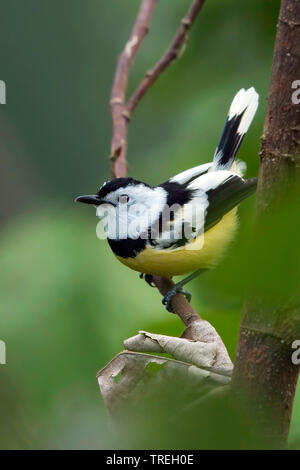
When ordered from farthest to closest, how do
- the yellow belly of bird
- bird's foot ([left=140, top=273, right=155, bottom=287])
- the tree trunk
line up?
1. bird's foot ([left=140, top=273, right=155, bottom=287])
2. the yellow belly of bird
3. the tree trunk

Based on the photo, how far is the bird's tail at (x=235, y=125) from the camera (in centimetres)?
194

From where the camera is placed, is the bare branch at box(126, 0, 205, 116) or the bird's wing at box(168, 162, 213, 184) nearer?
the bare branch at box(126, 0, 205, 116)

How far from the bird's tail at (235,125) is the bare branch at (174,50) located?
236 mm

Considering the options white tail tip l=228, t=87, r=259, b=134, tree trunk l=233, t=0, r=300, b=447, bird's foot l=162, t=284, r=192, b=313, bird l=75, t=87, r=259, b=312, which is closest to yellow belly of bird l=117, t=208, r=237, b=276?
bird l=75, t=87, r=259, b=312

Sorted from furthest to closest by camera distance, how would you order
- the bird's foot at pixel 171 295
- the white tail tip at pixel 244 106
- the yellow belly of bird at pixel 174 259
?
the yellow belly of bird at pixel 174 259, the white tail tip at pixel 244 106, the bird's foot at pixel 171 295

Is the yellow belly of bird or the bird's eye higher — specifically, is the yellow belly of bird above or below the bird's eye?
below

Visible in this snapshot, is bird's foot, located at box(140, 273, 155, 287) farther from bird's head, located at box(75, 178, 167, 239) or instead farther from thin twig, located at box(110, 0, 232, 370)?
bird's head, located at box(75, 178, 167, 239)

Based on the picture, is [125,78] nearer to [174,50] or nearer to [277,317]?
[174,50]

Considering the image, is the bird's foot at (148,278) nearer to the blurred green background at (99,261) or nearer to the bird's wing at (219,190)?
the blurred green background at (99,261)

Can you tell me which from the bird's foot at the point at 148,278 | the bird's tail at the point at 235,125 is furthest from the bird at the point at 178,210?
the bird's foot at the point at 148,278

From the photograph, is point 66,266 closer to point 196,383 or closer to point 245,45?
point 245,45

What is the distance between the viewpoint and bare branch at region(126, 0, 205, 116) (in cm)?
197

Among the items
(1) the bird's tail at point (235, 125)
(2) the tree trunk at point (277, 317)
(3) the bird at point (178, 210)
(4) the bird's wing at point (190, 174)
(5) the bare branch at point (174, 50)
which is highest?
(5) the bare branch at point (174, 50)

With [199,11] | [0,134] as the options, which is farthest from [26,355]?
[0,134]
